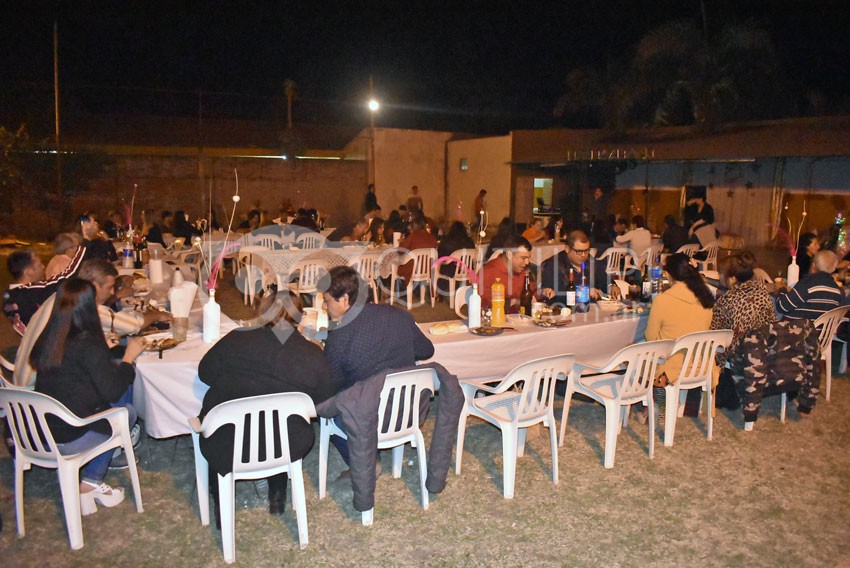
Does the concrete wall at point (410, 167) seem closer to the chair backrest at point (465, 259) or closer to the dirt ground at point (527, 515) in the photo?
the chair backrest at point (465, 259)

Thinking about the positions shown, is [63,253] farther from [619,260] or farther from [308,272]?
[619,260]

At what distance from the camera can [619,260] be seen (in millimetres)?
9523

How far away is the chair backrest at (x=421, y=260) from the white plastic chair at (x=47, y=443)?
502 centimetres

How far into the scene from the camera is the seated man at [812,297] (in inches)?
211

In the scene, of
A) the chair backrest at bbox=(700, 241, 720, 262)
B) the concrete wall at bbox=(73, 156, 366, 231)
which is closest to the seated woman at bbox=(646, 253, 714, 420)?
the chair backrest at bbox=(700, 241, 720, 262)

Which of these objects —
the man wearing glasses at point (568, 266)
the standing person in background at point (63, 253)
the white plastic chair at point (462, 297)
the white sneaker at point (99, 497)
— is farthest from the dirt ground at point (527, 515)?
the standing person in background at point (63, 253)

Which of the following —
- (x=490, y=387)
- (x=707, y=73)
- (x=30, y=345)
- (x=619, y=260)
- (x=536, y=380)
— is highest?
(x=707, y=73)

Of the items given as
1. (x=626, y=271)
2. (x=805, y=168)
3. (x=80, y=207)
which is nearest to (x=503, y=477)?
(x=626, y=271)

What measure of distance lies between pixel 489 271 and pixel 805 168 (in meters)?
9.79

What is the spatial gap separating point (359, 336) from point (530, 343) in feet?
5.05

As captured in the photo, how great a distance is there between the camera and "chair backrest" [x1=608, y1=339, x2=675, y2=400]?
13.5 ft

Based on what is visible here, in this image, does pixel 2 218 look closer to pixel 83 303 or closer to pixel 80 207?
pixel 80 207

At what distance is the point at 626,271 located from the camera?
9672 mm

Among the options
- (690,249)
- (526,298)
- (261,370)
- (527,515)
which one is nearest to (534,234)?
(690,249)
